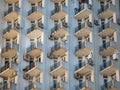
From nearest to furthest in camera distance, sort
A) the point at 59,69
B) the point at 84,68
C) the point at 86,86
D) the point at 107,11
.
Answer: the point at 86,86, the point at 84,68, the point at 59,69, the point at 107,11

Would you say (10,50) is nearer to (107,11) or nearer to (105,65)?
(105,65)

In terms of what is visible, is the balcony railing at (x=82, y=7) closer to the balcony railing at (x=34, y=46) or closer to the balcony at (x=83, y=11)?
the balcony at (x=83, y=11)

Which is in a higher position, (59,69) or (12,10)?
(12,10)

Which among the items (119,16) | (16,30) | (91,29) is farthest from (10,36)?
(119,16)

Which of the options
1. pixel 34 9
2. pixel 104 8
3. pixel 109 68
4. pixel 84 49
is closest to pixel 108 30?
pixel 104 8

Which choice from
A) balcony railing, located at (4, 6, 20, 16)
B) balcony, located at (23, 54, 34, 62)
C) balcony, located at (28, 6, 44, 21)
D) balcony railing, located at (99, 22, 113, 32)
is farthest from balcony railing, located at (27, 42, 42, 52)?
balcony railing, located at (99, 22, 113, 32)

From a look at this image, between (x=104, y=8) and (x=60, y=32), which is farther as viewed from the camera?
(x=104, y=8)
